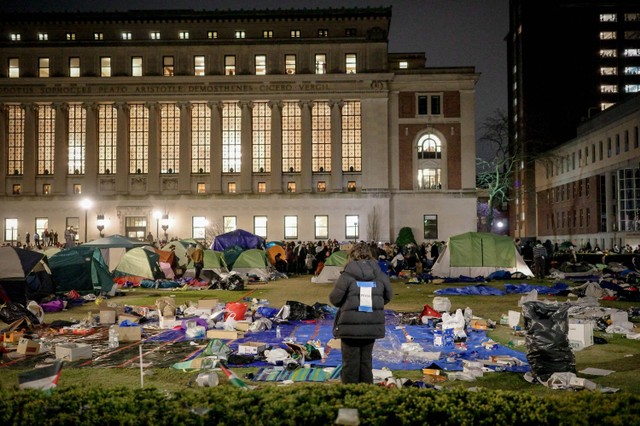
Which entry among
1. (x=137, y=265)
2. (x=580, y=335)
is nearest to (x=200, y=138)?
(x=137, y=265)

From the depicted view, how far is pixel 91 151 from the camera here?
60375mm

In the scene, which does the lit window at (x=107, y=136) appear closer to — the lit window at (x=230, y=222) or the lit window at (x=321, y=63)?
the lit window at (x=230, y=222)

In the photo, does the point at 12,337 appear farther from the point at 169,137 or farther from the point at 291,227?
the point at 169,137

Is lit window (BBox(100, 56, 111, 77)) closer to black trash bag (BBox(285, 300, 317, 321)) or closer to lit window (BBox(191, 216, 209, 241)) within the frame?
lit window (BBox(191, 216, 209, 241))

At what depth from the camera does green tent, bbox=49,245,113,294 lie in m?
24.0

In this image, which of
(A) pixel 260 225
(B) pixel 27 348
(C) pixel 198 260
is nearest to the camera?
(B) pixel 27 348

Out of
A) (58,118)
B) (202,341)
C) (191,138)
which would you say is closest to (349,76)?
(191,138)

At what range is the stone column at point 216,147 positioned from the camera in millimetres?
60812

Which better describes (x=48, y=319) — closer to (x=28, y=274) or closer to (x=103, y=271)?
(x=28, y=274)

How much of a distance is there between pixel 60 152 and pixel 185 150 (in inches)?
492

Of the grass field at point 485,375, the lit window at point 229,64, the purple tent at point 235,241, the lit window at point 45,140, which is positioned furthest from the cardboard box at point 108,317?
the lit window at point 45,140

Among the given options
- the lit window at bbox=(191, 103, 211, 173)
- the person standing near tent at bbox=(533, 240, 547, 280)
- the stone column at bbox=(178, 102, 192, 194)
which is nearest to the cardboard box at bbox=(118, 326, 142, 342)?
the person standing near tent at bbox=(533, 240, 547, 280)

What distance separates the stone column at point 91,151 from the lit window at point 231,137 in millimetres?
12795

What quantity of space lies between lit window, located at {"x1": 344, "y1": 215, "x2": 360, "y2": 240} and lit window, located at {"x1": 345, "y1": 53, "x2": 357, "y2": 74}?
50.1 ft
